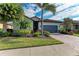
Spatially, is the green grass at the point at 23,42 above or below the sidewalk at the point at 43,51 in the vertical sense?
above

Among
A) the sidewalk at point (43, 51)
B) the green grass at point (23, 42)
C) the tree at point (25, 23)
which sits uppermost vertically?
the tree at point (25, 23)

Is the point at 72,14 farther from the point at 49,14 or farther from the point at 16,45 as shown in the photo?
the point at 16,45

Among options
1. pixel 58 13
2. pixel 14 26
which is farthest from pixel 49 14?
pixel 14 26

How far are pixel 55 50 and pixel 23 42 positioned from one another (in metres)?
0.62

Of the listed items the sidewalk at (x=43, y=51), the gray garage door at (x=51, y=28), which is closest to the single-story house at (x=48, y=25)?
the gray garage door at (x=51, y=28)

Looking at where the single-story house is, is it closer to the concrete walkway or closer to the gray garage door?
the gray garage door

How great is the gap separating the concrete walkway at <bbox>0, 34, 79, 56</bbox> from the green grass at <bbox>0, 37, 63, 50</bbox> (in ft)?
0.26

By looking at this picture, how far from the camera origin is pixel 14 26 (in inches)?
267

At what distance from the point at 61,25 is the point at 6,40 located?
108 centimetres

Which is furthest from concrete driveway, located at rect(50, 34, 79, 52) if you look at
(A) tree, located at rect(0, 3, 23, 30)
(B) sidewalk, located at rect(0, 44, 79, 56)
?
(A) tree, located at rect(0, 3, 23, 30)

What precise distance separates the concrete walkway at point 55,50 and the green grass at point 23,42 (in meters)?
0.08

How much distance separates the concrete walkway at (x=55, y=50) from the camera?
6.70 m

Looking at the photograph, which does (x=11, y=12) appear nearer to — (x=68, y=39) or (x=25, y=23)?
(x=25, y=23)

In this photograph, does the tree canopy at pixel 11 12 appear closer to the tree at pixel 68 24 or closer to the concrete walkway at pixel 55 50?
the concrete walkway at pixel 55 50
